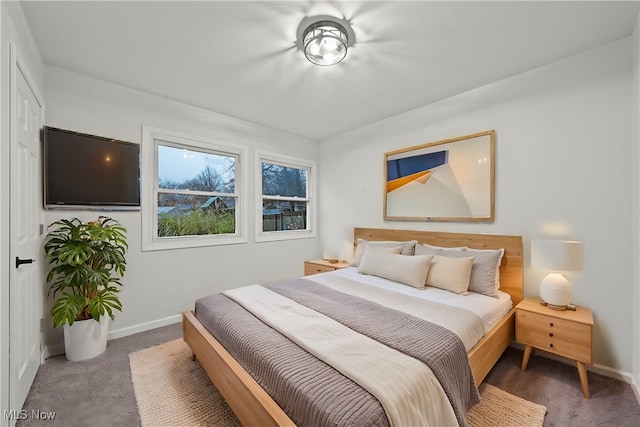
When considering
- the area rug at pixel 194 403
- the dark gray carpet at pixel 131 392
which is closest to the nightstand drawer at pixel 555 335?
the dark gray carpet at pixel 131 392

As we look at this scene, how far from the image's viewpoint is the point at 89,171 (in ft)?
8.25

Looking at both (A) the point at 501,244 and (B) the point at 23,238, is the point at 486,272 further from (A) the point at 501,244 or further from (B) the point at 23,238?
(B) the point at 23,238

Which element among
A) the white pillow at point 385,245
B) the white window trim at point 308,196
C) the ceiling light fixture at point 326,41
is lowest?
the white pillow at point 385,245

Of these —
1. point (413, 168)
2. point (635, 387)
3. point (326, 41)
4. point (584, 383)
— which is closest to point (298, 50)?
point (326, 41)

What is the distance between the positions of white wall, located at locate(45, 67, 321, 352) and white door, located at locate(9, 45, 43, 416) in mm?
365

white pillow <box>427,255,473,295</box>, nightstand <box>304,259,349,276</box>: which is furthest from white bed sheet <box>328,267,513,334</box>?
nightstand <box>304,259,349,276</box>

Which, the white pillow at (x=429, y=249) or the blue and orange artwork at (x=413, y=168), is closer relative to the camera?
the white pillow at (x=429, y=249)

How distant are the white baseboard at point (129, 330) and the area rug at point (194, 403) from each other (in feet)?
2.08

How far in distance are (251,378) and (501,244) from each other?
8.14ft

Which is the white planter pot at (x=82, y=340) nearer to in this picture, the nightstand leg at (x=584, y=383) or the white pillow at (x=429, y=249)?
the white pillow at (x=429, y=249)

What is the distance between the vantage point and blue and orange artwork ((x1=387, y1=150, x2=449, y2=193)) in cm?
308

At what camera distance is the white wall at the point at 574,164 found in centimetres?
204

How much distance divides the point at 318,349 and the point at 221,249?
2.46m

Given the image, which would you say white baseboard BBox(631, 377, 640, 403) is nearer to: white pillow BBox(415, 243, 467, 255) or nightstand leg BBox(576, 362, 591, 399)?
nightstand leg BBox(576, 362, 591, 399)
